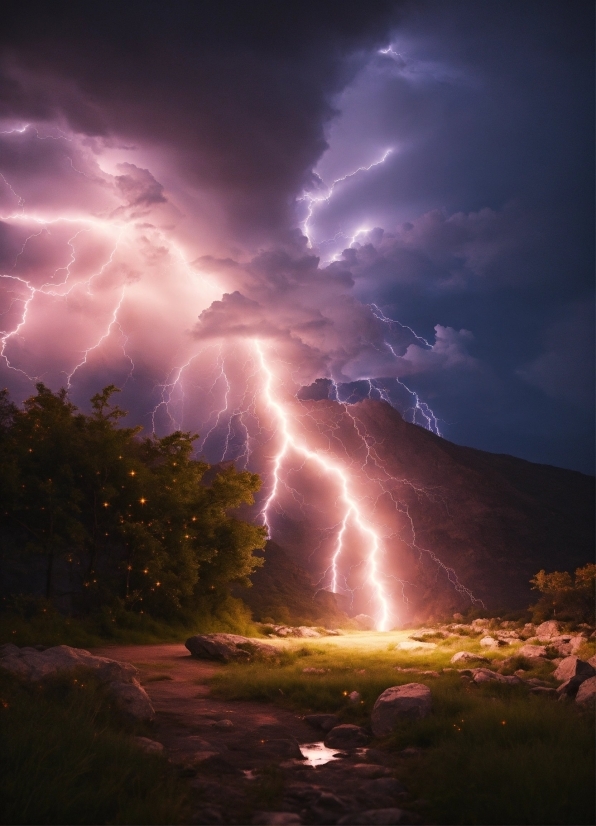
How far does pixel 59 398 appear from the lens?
15.8 metres

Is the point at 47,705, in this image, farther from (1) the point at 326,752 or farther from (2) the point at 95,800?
(1) the point at 326,752

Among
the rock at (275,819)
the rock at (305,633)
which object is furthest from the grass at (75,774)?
the rock at (305,633)

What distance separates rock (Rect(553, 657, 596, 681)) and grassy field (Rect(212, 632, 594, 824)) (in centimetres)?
31

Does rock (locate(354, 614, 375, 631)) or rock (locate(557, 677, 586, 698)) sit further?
rock (locate(354, 614, 375, 631))

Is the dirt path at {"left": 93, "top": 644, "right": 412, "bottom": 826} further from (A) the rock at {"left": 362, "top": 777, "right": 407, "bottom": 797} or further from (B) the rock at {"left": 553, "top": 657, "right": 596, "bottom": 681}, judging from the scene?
(B) the rock at {"left": 553, "top": 657, "right": 596, "bottom": 681}

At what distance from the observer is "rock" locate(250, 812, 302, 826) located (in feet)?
11.6

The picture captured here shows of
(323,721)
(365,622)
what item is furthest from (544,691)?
(365,622)


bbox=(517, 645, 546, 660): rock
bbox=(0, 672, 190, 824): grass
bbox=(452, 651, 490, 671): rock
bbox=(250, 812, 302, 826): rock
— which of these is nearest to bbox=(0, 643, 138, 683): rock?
bbox=(0, 672, 190, 824): grass

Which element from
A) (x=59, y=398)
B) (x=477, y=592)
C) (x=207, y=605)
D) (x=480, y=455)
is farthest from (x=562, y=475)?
(x=59, y=398)

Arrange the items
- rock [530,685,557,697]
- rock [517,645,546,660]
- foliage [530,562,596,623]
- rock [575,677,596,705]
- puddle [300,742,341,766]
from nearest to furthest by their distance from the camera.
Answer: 1. puddle [300,742,341,766]
2. rock [575,677,596,705]
3. rock [530,685,557,697]
4. rock [517,645,546,660]
5. foliage [530,562,596,623]

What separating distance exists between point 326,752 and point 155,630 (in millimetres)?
11190

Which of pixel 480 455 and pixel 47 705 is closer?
pixel 47 705

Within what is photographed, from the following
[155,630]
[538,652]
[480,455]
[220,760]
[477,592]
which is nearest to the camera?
[220,760]

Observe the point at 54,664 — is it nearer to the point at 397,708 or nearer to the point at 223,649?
the point at 397,708
